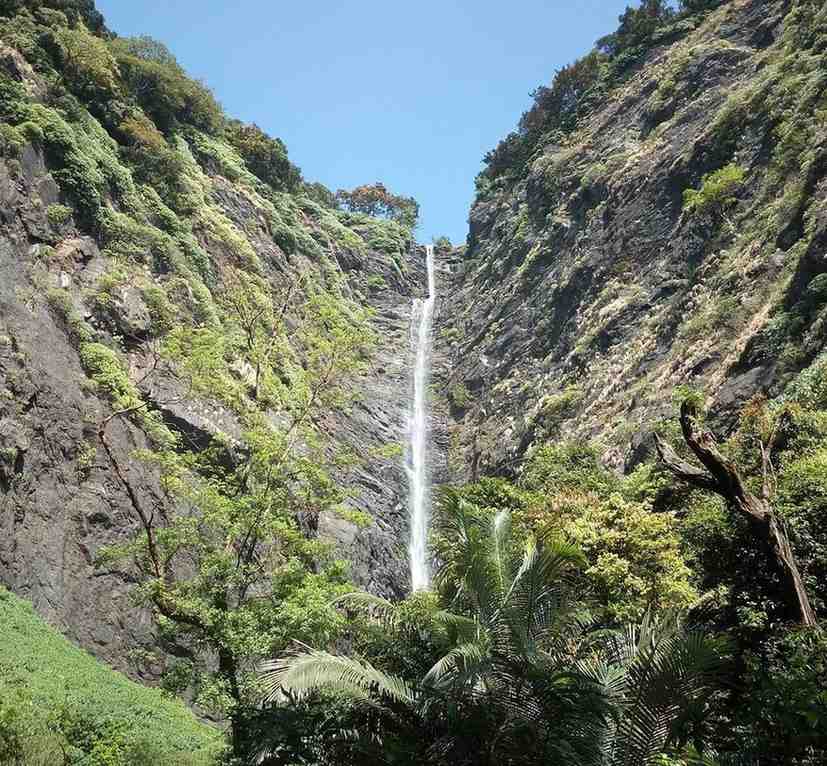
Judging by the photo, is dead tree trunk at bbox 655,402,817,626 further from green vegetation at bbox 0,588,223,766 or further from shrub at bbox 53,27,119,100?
shrub at bbox 53,27,119,100

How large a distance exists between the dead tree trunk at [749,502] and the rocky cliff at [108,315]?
799cm

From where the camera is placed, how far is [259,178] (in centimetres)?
4959

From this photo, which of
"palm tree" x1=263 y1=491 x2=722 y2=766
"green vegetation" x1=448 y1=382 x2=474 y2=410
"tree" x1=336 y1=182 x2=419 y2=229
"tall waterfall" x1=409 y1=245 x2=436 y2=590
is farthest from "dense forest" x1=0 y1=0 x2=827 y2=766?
"tree" x1=336 y1=182 x2=419 y2=229

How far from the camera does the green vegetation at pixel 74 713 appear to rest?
384 inches

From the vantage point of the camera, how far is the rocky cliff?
55.4 feet

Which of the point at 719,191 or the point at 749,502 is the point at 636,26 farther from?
the point at 749,502

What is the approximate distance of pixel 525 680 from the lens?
333 inches

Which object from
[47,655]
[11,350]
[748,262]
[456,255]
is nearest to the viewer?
[47,655]

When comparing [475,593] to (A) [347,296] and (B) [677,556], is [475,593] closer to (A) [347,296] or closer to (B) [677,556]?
(B) [677,556]

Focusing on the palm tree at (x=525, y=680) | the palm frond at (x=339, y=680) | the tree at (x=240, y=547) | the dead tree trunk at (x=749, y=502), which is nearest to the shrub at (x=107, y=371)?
the tree at (x=240, y=547)

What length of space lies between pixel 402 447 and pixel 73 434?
37.4 feet

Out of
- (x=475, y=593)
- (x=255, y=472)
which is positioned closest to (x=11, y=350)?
(x=255, y=472)

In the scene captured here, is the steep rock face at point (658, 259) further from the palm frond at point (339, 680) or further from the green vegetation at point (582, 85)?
the palm frond at point (339, 680)

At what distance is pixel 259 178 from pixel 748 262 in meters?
34.5
